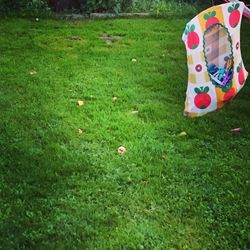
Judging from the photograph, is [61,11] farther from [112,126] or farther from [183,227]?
[183,227]

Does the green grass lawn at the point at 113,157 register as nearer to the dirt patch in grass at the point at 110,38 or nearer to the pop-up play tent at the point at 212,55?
the dirt patch in grass at the point at 110,38

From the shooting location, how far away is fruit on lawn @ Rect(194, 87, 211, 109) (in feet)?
10.5

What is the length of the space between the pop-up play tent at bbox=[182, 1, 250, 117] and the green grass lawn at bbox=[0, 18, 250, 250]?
0.77m

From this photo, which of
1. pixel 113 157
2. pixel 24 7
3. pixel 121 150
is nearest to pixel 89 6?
pixel 24 7

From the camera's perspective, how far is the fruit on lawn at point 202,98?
3207mm

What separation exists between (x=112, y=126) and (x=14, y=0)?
4.07 meters

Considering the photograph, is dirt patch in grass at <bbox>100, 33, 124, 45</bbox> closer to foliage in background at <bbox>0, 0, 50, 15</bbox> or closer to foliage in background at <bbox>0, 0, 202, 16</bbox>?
foliage in background at <bbox>0, 0, 202, 16</bbox>

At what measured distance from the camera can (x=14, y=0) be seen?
7.95m

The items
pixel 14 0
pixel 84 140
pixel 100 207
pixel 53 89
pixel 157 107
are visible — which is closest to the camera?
pixel 100 207

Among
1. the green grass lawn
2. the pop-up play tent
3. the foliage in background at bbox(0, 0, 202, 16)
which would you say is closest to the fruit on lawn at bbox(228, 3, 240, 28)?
the pop-up play tent

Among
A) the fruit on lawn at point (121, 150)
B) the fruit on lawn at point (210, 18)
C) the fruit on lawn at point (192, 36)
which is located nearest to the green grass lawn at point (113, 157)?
the fruit on lawn at point (121, 150)

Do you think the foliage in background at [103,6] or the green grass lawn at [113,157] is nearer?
the green grass lawn at [113,157]

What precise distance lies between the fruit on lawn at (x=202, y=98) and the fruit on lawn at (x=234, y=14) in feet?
1.41

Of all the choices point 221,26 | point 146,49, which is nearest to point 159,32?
point 146,49
